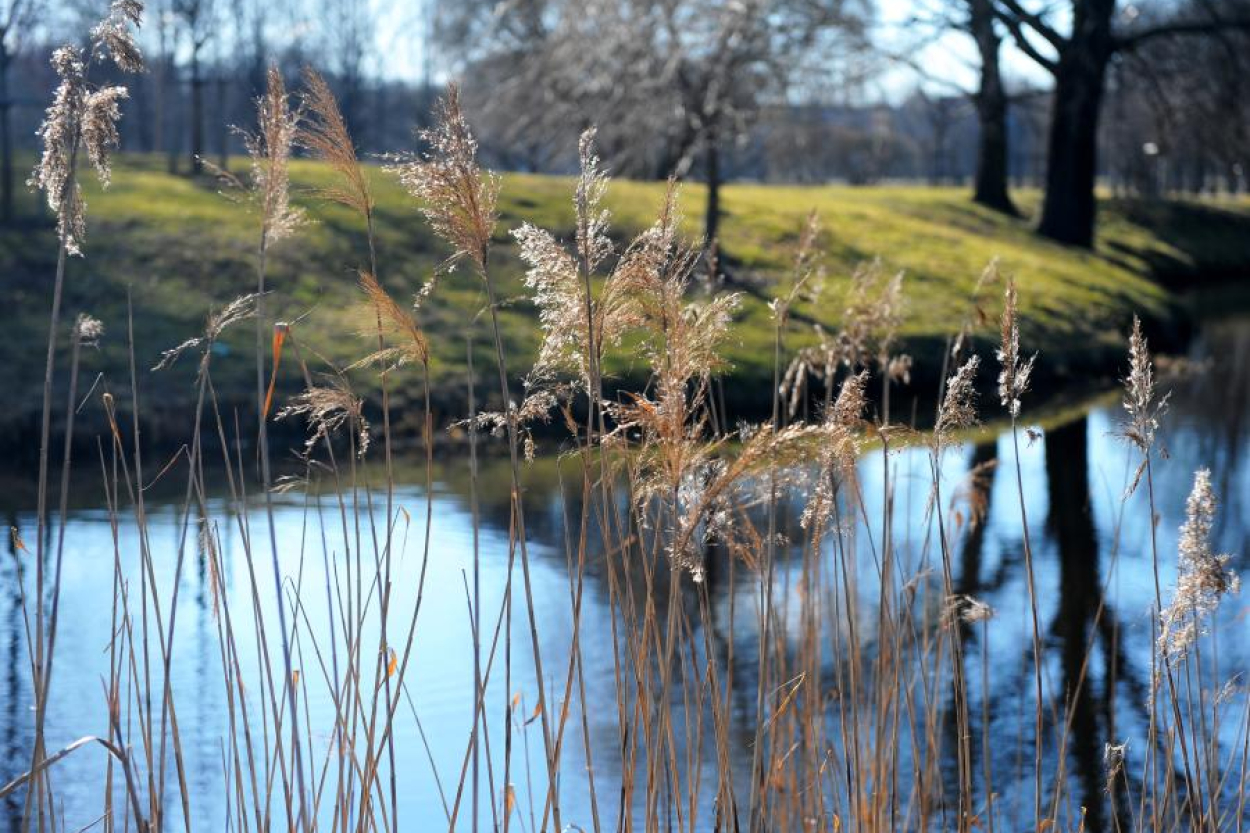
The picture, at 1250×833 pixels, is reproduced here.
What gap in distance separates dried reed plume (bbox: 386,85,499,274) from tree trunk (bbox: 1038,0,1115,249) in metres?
17.3

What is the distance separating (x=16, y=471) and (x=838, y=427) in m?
6.91

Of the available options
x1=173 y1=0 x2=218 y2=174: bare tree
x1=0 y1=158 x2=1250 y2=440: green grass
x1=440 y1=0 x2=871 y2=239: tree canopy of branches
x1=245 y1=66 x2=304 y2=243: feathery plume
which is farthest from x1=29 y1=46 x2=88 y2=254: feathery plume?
x1=173 y1=0 x2=218 y2=174: bare tree

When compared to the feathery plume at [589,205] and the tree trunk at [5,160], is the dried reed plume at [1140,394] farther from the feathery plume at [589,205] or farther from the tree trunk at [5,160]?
the tree trunk at [5,160]

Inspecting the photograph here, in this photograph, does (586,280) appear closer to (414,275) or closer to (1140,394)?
(1140,394)

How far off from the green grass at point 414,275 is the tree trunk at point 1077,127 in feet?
2.60

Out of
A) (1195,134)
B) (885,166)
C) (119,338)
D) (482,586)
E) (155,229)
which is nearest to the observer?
(482,586)

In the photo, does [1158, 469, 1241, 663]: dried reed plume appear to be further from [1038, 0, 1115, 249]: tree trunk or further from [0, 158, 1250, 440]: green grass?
[1038, 0, 1115, 249]: tree trunk

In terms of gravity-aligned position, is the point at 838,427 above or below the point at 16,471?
above

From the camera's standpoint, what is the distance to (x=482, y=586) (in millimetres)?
6344

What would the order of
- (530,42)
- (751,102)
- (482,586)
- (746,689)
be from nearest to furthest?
(746,689) → (482,586) → (751,102) → (530,42)

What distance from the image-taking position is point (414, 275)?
42.3 feet

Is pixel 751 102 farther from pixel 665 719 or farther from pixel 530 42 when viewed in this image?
pixel 530 42

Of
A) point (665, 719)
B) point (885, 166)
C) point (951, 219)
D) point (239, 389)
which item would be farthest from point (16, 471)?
point (885, 166)

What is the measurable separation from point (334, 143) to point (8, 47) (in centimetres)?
1173
